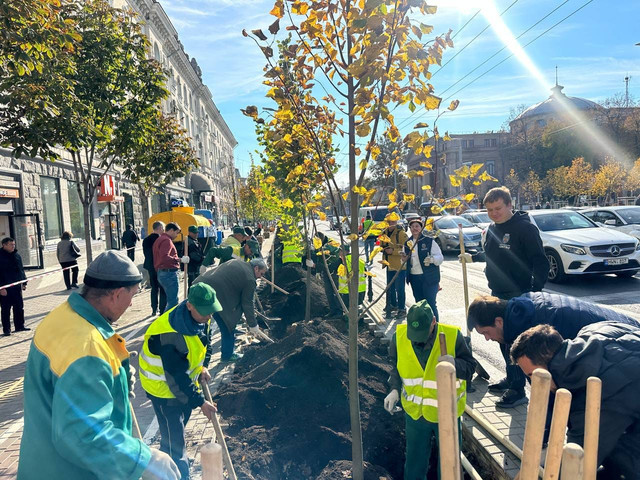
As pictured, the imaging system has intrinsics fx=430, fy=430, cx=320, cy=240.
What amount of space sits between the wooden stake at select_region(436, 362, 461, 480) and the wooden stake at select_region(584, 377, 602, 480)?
50 cm

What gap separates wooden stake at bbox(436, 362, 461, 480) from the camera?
1319 millimetres

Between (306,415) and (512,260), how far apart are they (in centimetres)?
247

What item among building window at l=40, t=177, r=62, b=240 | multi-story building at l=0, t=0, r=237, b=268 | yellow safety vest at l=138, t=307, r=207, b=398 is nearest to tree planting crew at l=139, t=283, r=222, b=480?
yellow safety vest at l=138, t=307, r=207, b=398

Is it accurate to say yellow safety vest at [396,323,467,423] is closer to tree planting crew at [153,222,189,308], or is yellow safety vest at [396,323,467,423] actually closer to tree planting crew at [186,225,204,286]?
tree planting crew at [153,222,189,308]

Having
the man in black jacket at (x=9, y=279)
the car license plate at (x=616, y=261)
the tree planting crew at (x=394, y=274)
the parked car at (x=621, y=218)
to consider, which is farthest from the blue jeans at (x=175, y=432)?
the parked car at (x=621, y=218)

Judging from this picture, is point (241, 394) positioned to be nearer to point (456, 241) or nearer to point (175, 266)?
point (175, 266)

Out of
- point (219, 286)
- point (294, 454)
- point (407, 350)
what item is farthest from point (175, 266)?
point (407, 350)

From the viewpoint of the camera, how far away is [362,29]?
2445 millimetres

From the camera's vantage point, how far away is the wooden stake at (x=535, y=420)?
49.7 inches

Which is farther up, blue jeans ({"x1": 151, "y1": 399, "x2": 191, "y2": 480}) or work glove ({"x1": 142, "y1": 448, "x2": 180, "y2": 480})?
work glove ({"x1": 142, "y1": 448, "x2": 180, "y2": 480})

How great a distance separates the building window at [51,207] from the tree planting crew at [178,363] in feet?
45.0

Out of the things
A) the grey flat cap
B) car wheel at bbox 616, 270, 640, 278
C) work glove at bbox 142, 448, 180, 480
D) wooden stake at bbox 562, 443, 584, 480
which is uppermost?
the grey flat cap

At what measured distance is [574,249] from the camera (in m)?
9.51

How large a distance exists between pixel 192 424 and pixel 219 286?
5.97ft
